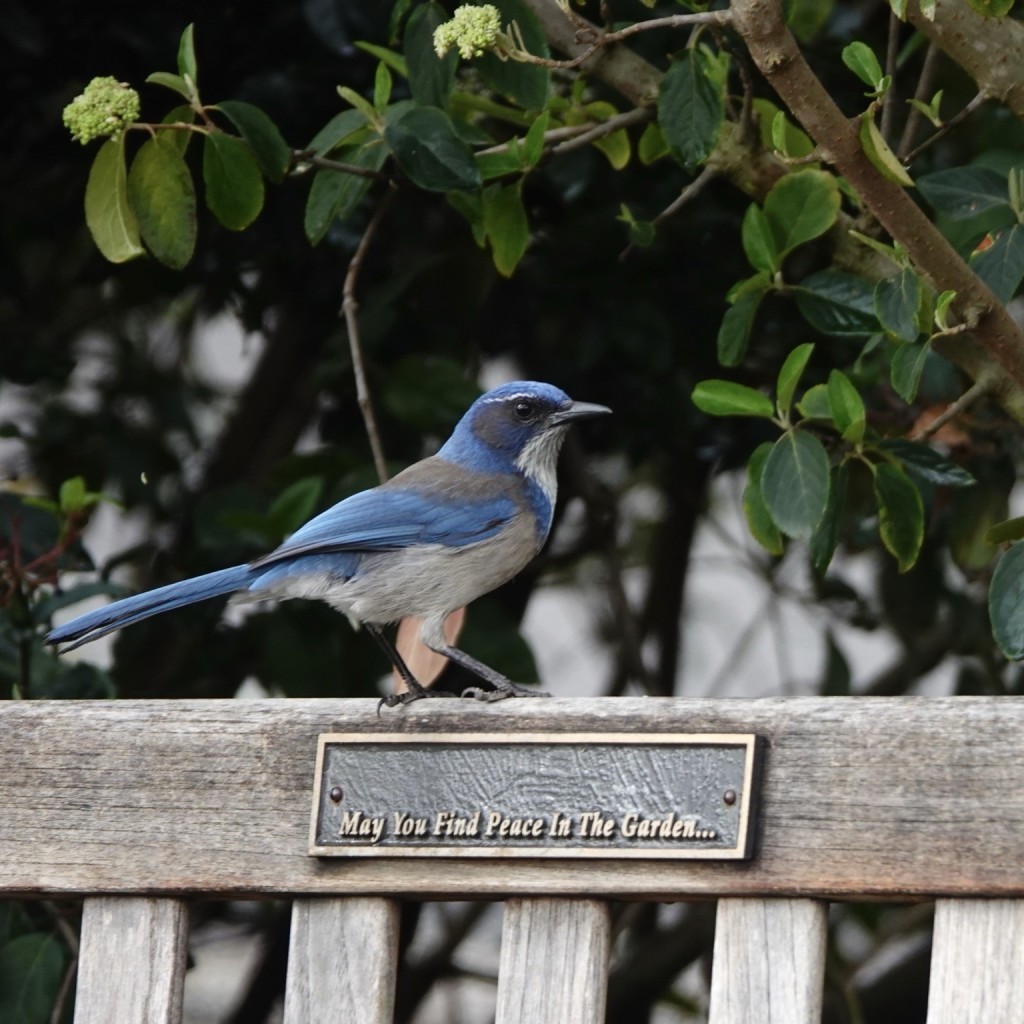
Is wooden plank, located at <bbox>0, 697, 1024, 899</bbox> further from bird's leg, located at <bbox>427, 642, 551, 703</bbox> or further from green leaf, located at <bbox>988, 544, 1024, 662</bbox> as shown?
green leaf, located at <bbox>988, 544, 1024, 662</bbox>

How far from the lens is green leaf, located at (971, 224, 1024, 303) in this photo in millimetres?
3365

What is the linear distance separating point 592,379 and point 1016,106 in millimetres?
2195

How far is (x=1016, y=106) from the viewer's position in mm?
3387

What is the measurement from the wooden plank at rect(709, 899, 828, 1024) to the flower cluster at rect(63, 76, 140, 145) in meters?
1.66

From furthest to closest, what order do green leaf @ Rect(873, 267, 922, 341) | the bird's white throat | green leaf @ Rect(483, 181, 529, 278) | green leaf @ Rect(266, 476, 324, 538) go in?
1. green leaf @ Rect(266, 476, 324, 538)
2. the bird's white throat
3. green leaf @ Rect(483, 181, 529, 278)
4. green leaf @ Rect(873, 267, 922, 341)

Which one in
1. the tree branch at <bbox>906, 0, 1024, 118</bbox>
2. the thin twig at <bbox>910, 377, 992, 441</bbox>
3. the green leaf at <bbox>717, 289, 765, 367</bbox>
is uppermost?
the tree branch at <bbox>906, 0, 1024, 118</bbox>

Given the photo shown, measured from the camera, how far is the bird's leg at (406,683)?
298cm

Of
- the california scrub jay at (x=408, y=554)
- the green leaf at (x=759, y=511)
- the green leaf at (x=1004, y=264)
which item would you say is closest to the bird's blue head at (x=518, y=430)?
the california scrub jay at (x=408, y=554)

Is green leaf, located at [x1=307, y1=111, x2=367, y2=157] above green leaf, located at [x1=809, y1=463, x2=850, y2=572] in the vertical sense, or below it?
above

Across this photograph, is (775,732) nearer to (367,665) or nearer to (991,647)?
(367,665)

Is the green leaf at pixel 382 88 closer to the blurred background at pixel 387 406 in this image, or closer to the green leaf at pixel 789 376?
the blurred background at pixel 387 406

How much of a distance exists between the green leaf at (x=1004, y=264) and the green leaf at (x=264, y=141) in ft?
4.07

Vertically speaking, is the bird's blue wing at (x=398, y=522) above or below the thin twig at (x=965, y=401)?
below

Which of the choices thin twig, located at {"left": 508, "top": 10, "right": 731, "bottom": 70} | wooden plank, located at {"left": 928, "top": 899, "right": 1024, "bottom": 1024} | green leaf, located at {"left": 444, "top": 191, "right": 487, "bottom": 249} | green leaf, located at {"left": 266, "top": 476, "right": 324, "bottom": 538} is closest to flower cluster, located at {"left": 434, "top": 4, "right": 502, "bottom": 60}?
thin twig, located at {"left": 508, "top": 10, "right": 731, "bottom": 70}
